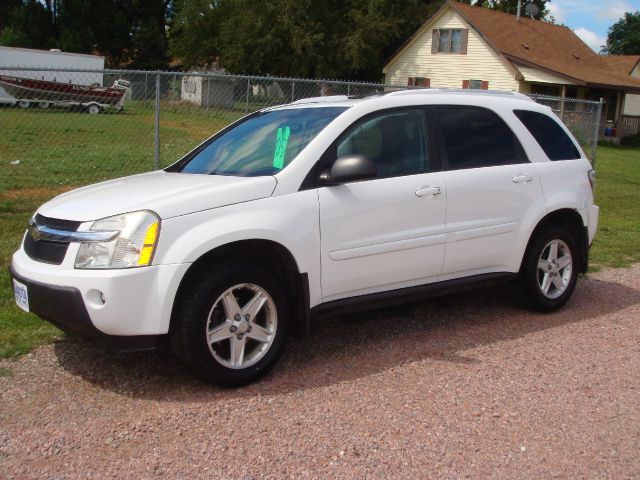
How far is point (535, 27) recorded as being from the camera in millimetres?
41281

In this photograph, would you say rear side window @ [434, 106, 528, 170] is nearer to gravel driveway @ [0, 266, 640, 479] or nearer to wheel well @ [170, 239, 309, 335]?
gravel driveway @ [0, 266, 640, 479]

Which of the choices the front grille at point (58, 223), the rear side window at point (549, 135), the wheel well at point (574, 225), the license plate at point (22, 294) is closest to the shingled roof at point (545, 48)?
the rear side window at point (549, 135)

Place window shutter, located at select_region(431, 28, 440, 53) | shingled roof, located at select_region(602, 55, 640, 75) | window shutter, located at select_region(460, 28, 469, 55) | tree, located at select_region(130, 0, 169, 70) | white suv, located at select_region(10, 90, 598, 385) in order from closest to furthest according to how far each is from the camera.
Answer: white suv, located at select_region(10, 90, 598, 385) → window shutter, located at select_region(460, 28, 469, 55) → window shutter, located at select_region(431, 28, 440, 53) → shingled roof, located at select_region(602, 55, 640, 75) → tree, located at select_region(130, 0, 169, 70)

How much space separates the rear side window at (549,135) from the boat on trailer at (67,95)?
686 centimetres

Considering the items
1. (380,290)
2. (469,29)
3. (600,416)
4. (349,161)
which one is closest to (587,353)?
(600,416)

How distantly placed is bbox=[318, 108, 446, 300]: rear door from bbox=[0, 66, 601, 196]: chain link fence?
428 cm

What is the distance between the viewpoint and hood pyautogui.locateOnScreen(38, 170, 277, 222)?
4.18 m

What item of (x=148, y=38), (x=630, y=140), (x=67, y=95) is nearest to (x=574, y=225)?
(x=67, y=95)

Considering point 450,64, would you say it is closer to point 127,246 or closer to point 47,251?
point 47,251

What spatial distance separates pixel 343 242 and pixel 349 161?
0.53 m

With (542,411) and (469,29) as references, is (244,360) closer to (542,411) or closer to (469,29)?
A: (542,411)

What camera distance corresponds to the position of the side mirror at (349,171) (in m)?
4.57

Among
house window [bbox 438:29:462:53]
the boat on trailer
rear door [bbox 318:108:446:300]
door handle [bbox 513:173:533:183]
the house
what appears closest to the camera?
rear door [bbox 318:108:446:300]

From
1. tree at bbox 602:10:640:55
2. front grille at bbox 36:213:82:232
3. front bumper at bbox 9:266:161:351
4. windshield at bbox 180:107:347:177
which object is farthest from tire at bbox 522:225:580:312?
tree at bbox 602:10:640:55
